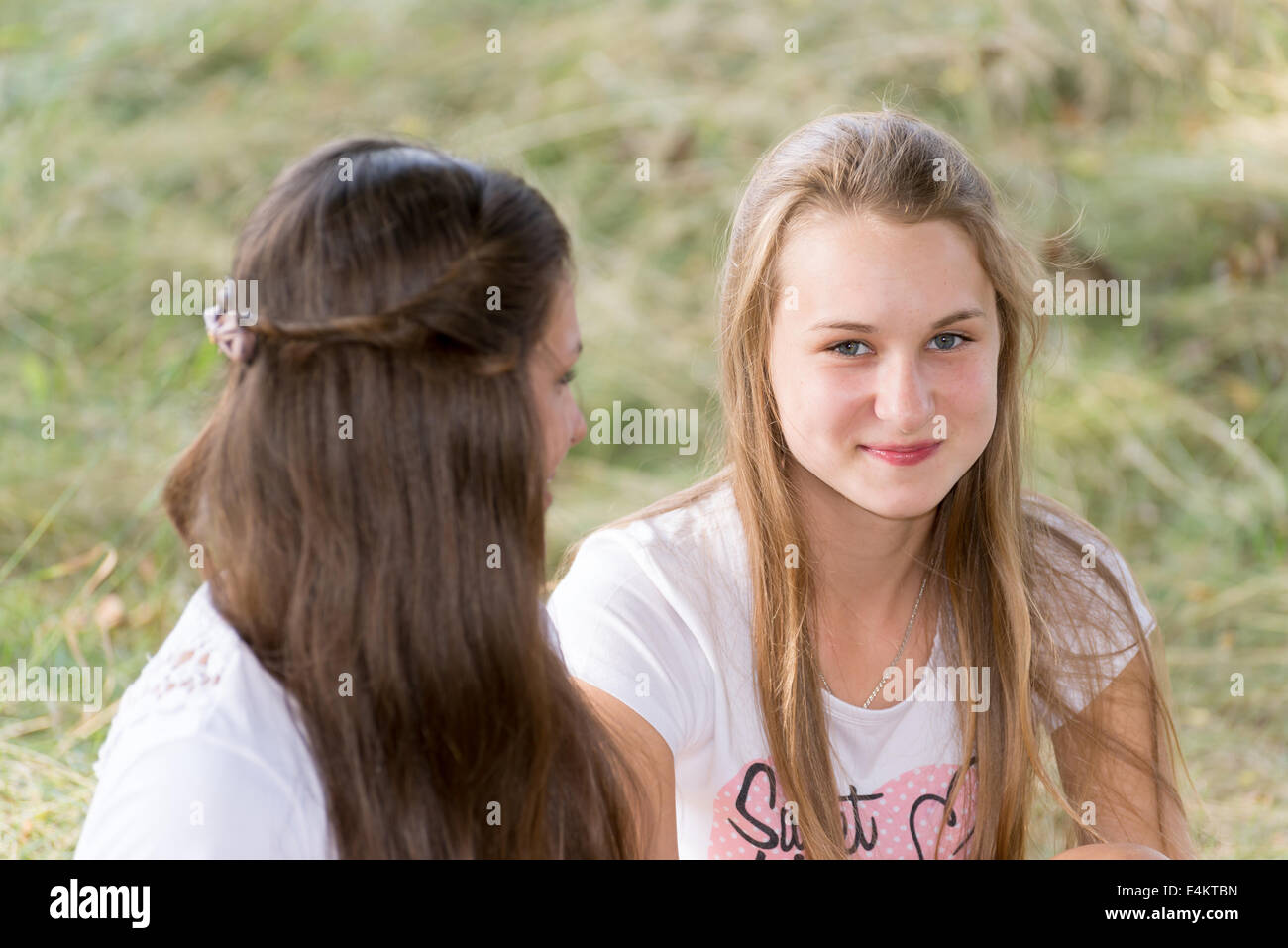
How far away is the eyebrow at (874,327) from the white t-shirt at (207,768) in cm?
75

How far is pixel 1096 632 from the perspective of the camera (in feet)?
5.67

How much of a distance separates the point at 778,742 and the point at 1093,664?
0.46 metres

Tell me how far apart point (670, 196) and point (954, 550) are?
209 centimetres

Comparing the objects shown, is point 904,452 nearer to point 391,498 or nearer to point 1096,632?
point 1096,632

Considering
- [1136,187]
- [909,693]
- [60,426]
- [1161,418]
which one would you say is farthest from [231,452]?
[1136,187]

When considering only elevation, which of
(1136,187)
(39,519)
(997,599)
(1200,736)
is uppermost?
(1136,187)

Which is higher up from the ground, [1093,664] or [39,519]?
[39,519]

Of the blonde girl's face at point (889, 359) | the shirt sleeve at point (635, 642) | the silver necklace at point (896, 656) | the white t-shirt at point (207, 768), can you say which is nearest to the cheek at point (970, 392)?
the blonde girl's face at point (889, 359)

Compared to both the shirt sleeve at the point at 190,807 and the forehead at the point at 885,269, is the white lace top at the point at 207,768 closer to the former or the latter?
the shirt sleeve at the point at 190,807

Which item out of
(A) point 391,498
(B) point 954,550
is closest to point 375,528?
(A) point 391,498

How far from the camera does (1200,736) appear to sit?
2.44m

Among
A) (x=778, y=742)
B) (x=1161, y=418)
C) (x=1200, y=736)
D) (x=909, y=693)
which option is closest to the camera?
(x=778, y=742)

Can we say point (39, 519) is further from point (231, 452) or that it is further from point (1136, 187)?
point (1136, 187)

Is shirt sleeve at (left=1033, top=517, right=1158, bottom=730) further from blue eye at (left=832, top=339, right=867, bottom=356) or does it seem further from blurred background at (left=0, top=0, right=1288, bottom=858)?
blurred background at (left=0, top=0, right=1288, bottom=858)
